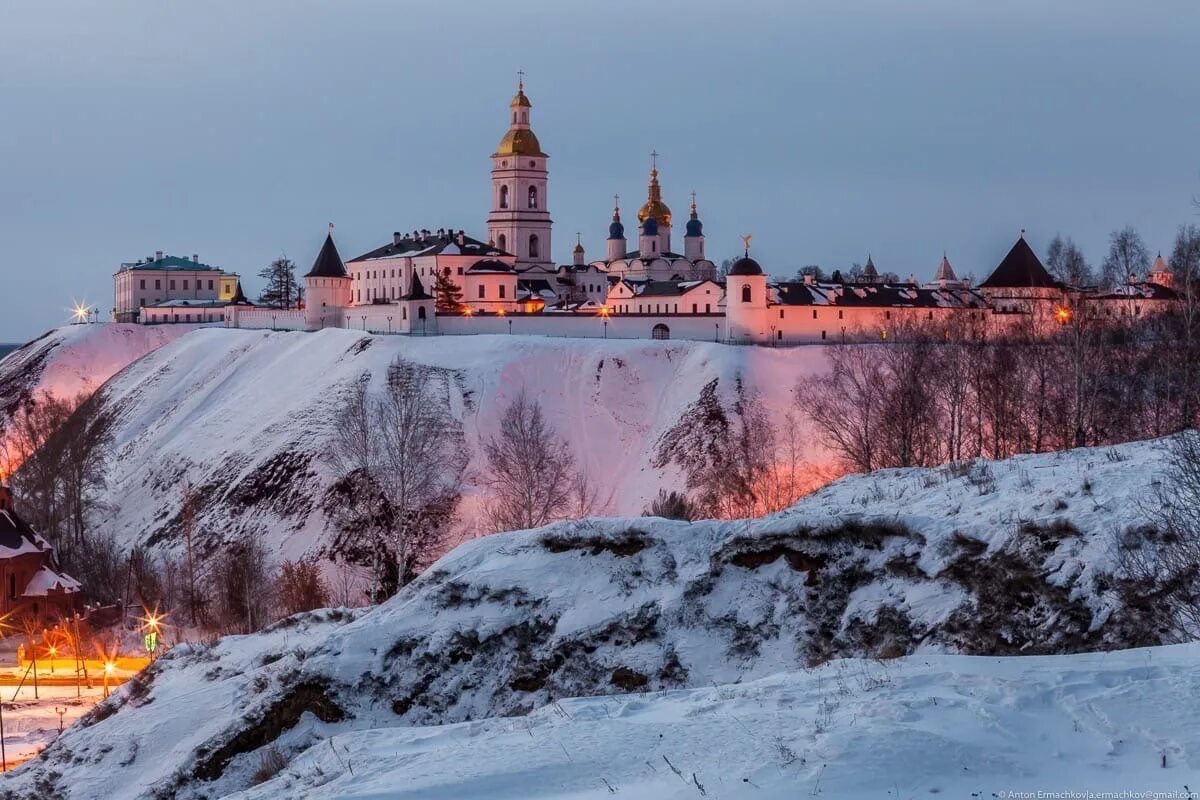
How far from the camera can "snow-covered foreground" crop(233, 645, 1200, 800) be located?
8.33 metres

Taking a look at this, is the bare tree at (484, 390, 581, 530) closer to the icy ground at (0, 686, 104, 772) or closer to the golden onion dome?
the icy ground at (0, 686, 104, 772)

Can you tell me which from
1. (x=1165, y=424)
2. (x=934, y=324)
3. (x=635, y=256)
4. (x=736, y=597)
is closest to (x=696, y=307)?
(x=934, y=324)

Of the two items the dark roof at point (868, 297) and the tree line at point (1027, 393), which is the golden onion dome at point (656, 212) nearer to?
the dark roof at point (868, 297)

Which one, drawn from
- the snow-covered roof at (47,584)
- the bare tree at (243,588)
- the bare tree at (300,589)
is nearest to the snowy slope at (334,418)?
the bare tree at (243,588)

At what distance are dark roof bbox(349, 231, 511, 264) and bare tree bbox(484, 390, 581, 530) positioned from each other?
115ft

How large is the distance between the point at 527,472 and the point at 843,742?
3821 cm

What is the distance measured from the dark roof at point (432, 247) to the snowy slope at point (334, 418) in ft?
63.5

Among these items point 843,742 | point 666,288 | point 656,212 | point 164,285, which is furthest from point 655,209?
point 843,742

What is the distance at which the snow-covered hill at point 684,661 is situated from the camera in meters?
9.32

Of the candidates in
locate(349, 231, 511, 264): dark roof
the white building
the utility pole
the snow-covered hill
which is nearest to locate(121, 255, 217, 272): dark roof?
the white building

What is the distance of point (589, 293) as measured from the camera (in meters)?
107

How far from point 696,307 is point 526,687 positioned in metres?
69.0

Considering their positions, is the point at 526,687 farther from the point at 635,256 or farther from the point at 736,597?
the point at 635,256

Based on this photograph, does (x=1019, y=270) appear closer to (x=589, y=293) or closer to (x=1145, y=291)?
(x=1145, y=291)
